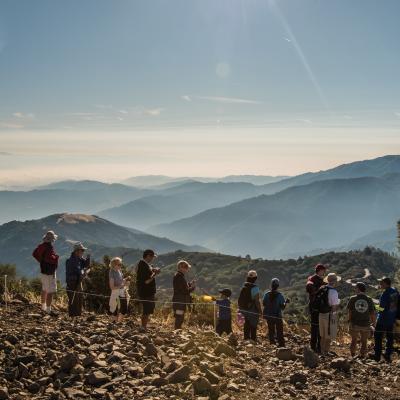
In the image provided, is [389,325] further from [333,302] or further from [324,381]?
[324,381]

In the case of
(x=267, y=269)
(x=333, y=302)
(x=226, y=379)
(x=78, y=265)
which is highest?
(x=78, y=265)

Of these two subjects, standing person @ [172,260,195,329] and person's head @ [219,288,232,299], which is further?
person's head @ [219,288,232,299]

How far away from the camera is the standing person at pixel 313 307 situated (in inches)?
496

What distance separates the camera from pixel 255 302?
13.1 meters

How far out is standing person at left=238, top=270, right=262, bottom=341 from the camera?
13.0 metres

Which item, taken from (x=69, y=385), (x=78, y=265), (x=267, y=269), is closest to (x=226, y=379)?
(x=69, y=385)

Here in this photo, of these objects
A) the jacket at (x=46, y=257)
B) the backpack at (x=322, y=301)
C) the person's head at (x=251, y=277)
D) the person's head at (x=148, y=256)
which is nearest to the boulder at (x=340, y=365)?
the backpack at (x=322, y=301)

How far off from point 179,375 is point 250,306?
18.7ft

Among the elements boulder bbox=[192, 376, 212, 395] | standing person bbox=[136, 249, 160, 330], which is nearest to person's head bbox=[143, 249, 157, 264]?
standing person bbox=[136, 249, 160, 330]

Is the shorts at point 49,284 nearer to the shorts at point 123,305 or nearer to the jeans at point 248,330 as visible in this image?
the shorts at point 123,305

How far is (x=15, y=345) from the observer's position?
8.56 m

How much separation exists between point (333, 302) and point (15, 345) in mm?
7849

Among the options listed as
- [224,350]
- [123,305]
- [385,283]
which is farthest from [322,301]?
[123,305]

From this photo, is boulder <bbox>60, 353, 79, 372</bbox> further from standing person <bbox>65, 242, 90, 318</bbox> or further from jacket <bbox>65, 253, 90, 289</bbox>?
jacket <bbox>65, 253, 90, 289</bbox>
